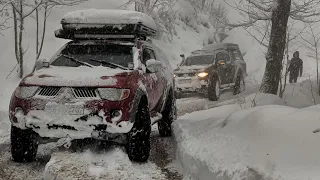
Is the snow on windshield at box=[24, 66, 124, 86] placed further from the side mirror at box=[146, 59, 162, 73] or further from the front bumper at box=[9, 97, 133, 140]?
the side mirror at box=[146, 59, 162, 73]

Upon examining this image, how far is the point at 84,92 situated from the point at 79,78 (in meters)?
0.20

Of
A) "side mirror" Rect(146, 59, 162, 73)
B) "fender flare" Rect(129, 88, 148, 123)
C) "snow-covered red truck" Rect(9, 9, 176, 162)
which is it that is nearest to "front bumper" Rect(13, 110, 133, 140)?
"snow-covered red truck" Rect(9, 9, 176, 162)

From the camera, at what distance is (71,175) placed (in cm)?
488

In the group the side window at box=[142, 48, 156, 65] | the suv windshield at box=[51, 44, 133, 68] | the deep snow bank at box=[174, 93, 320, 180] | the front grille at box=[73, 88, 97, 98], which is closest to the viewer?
the deep snow bank at box=[174, 93, 320, 180]

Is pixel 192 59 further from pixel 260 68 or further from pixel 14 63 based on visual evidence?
pixel 260 68

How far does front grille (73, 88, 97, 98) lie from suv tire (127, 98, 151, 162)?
0.72 metres

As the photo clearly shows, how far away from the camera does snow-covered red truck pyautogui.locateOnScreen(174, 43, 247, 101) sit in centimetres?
1366

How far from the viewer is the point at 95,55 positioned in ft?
20.4

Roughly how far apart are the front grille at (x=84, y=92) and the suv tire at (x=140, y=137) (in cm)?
72

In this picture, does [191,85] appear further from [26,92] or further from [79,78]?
[26,92]

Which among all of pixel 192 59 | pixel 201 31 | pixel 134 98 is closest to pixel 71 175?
pixel 134 98

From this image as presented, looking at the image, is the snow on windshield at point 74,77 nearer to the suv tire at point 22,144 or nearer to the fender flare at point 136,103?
the fender flare at point 136,103

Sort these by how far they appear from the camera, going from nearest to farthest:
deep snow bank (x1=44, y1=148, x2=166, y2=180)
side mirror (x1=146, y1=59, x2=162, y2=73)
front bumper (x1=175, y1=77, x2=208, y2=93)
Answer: deep snow bank (x1=44, y1=148, x2=166, y2=180) → side mirror (x1=146, y1=59, x2=162, y2=73) → front bumper (x1=175, y1=77, x2=208, y2=93)

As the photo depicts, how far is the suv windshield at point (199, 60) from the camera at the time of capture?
14.9 m
